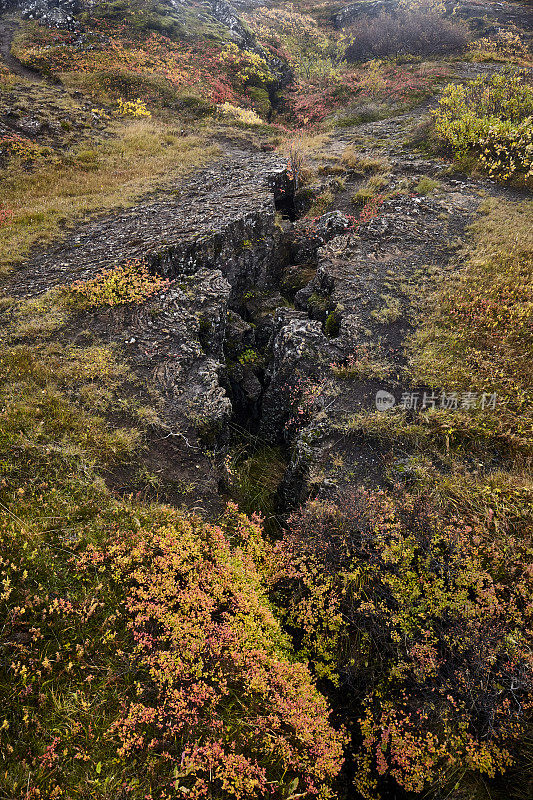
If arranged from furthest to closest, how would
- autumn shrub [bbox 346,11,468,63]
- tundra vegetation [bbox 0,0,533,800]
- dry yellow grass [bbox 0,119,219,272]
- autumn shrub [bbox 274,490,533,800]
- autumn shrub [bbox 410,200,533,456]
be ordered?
autumn shrub [bbox 346,11,468,63]
dry yellow grass [bbox 0,119,219,272]
autumn shrub [bbox 410,200,533,456]
autumn shrub [bbox 274,490,533,800]
tundra vegetation [bbox 0,0,533,800]

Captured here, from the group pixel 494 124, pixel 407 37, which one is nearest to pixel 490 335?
pixel 494 124

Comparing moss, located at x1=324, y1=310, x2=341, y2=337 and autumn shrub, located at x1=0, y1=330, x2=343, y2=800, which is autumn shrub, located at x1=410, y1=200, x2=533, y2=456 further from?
autumn shrub, located at x1=0, y1=330, x2=343, y2=800

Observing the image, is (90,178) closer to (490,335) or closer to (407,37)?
(490,335)

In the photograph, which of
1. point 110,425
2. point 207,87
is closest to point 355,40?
point 207,87

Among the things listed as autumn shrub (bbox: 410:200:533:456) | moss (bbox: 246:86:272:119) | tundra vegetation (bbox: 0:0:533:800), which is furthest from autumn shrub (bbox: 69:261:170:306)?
moss (bbox: 246:86:272:119)

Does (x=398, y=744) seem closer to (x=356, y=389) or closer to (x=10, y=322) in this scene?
(x=356, y=389)

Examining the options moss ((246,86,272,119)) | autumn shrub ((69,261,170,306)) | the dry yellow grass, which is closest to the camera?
autumn shrub ((69,261,170,306))
